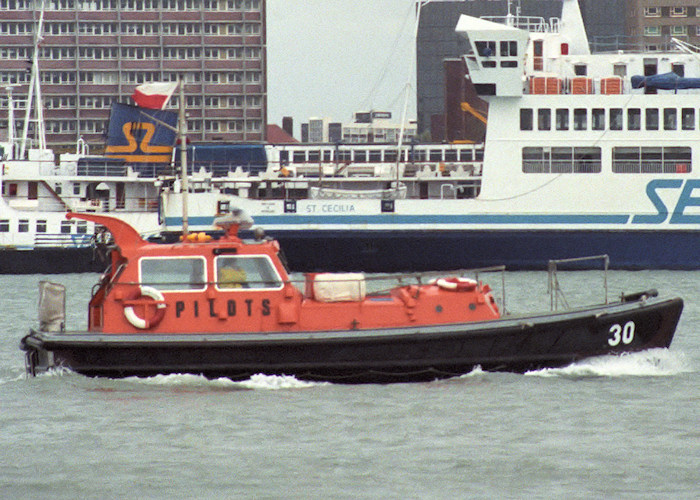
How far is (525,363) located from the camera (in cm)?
Answer: 2067

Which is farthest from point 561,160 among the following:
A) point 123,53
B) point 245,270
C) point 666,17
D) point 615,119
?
point 666,17

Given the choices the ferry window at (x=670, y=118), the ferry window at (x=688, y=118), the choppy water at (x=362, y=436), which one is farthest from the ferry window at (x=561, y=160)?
the choppy water at (x=362, y=436)

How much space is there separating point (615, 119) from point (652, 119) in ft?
4.50

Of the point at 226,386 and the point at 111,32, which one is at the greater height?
the point at 111,32

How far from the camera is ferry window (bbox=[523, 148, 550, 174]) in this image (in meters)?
50.5

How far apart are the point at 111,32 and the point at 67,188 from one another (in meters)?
74.2

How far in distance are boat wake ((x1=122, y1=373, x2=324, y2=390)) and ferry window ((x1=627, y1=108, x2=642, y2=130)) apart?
32.9m

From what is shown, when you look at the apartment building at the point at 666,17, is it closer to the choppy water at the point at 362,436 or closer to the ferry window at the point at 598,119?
the ferry window at the point at 598,119

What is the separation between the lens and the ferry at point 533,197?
1955 inches

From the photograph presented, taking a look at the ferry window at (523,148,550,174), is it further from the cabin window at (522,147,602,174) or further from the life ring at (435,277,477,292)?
the life ring at (435,277,477,292)

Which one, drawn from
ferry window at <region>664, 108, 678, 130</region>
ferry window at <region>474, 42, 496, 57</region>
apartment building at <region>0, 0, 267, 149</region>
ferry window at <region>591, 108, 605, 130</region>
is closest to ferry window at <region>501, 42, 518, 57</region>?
ferry window at <region>474, 42, 496, 57</region>

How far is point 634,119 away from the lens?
50.5 meters

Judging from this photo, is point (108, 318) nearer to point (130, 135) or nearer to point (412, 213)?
point (412, 213)

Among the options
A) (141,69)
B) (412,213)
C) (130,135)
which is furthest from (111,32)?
(412,213)
